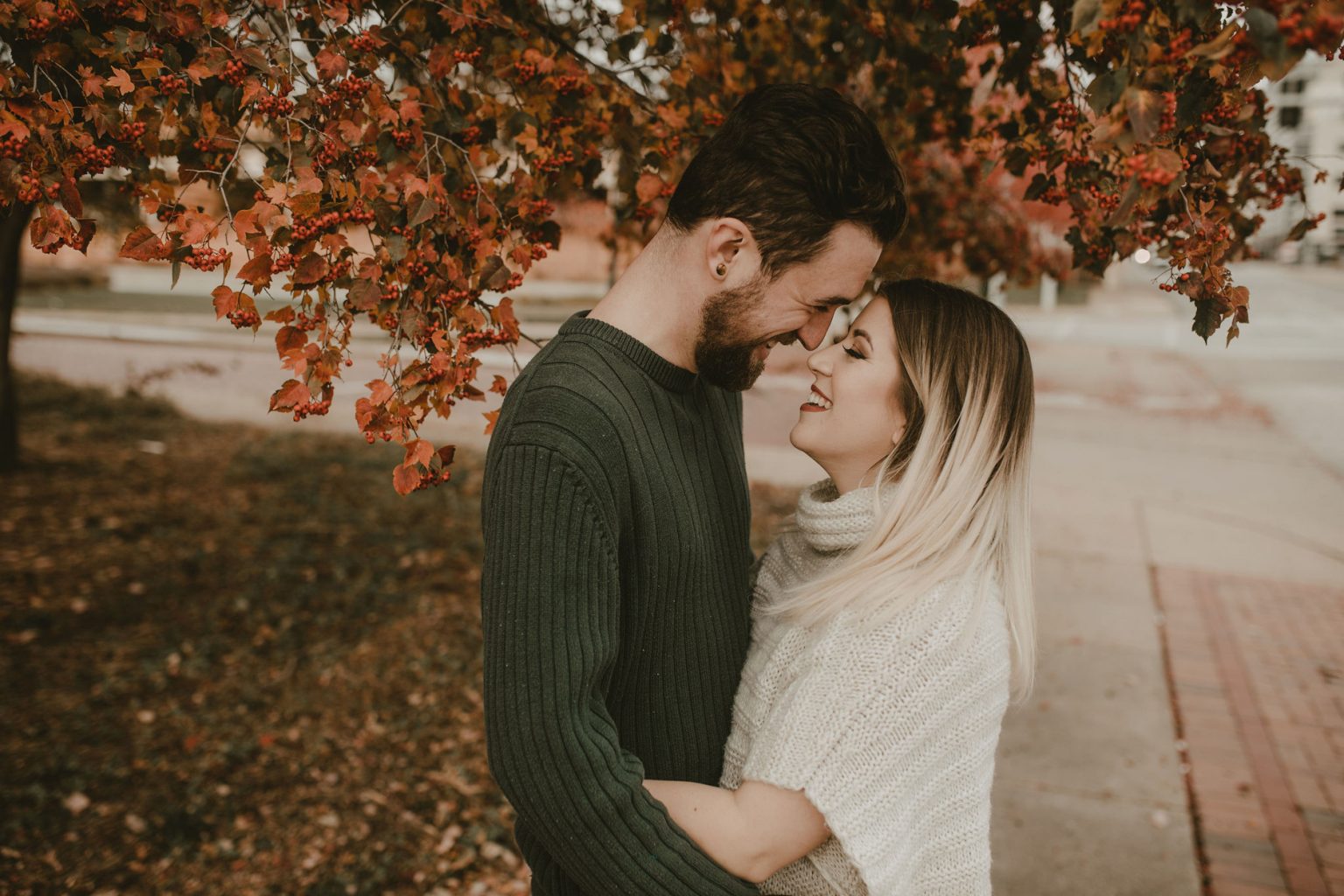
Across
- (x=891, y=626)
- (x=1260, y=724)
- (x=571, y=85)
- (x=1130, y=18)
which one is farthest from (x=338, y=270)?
(x=1260, y=724)

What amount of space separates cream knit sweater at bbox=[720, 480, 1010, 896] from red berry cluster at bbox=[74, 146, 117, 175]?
1439 millimetres

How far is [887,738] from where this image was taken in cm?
153

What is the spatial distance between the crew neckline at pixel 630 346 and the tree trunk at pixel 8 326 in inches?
188

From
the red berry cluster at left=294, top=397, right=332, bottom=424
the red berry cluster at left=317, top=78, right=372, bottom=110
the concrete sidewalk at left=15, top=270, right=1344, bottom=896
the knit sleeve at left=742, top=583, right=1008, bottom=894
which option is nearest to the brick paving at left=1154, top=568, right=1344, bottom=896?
the concrete sidewalk at left=15, top=270, right=1344, bottom=896

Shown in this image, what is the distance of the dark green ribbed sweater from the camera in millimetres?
1377

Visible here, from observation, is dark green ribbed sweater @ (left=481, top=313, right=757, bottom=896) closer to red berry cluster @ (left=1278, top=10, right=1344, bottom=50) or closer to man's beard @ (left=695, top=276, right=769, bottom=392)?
man's beard @ (left=695, top=276, right=769, bottom=392)

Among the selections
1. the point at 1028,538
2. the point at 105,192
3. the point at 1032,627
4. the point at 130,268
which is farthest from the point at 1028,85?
the point at 130,268

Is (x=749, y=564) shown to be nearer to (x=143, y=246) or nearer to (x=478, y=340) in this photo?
(x=478, y=340)

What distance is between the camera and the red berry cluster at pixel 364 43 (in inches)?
66.2

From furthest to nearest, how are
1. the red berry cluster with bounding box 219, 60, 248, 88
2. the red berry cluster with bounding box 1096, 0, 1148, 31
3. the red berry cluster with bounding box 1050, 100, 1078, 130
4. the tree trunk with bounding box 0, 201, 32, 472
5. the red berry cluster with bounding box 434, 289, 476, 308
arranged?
1. the tree trunk with bounding box 0, 201, 32, 472
2. the red berry cluster with bounding box 1050, 100, 1078, 130
3. the red berry cluster with bounding box 434, 289, 476, 308
4. the red berry cluster with bounding box 219, 60, 248, 88
5. the red berry cluster with bounding box 1096, 0, 1148, 31

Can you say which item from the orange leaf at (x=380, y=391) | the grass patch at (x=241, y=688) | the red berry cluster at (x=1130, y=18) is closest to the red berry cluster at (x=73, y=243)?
the orange leaf at (x=380, y=391)

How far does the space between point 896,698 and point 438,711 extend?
317cm

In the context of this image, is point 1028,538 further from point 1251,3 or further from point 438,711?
point 438,711

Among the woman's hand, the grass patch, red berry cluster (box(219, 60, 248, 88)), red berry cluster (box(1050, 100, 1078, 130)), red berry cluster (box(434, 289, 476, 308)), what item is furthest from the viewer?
the grass patch
